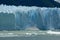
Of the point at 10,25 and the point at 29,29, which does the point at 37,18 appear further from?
the point at 10,25

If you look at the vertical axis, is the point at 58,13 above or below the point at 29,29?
above

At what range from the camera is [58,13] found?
1977 centimetres

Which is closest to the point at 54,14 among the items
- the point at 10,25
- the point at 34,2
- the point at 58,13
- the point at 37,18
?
the point at 58,13

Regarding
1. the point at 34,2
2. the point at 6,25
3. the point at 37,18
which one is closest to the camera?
the point at 6,25

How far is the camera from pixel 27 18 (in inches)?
739

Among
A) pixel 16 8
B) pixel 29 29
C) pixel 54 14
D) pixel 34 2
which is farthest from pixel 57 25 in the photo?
pixel 34 2

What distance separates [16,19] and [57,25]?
4073 mm

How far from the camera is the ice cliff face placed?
1805 centimetres

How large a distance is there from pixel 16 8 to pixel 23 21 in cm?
143

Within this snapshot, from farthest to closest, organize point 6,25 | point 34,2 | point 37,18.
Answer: point 34,2, point 37,18, point 6,25

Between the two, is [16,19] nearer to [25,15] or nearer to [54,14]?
[25,15]

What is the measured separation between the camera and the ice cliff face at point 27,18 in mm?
18047

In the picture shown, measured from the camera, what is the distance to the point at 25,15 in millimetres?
18812

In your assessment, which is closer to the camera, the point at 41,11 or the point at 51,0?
the point at 41,11
